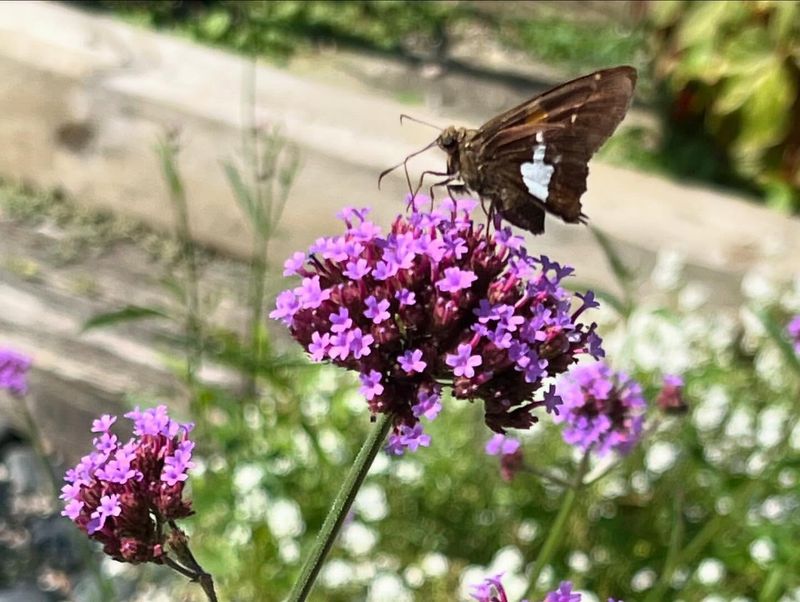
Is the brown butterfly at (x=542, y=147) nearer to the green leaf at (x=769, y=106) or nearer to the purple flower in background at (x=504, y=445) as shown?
the purple flower in background at (x=504, y=445)

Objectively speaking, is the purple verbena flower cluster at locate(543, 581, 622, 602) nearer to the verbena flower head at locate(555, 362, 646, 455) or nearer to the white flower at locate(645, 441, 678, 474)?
the verbena flower head at locate(555, 362, 646, 455)

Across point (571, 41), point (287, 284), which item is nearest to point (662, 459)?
point (287, 284)

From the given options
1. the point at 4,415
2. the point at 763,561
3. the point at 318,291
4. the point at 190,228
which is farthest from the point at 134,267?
the point at 318,291

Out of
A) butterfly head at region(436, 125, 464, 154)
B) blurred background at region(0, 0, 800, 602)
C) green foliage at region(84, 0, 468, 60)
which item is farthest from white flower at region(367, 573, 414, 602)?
green foliage at region(84, 0, 468, 60)

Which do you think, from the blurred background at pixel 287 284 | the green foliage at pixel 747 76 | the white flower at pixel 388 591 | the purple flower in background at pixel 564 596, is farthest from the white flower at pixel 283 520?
the green foliage at pixel 747 76

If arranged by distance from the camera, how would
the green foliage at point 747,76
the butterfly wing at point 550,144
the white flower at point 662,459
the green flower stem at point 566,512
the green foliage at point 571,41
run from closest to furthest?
the butterfly wing at point 550,144 < the green flower stem at point 566,512 < the white flower at point 662,459 < the green foliage at point 747,76 < the green foliage at point 571,41
